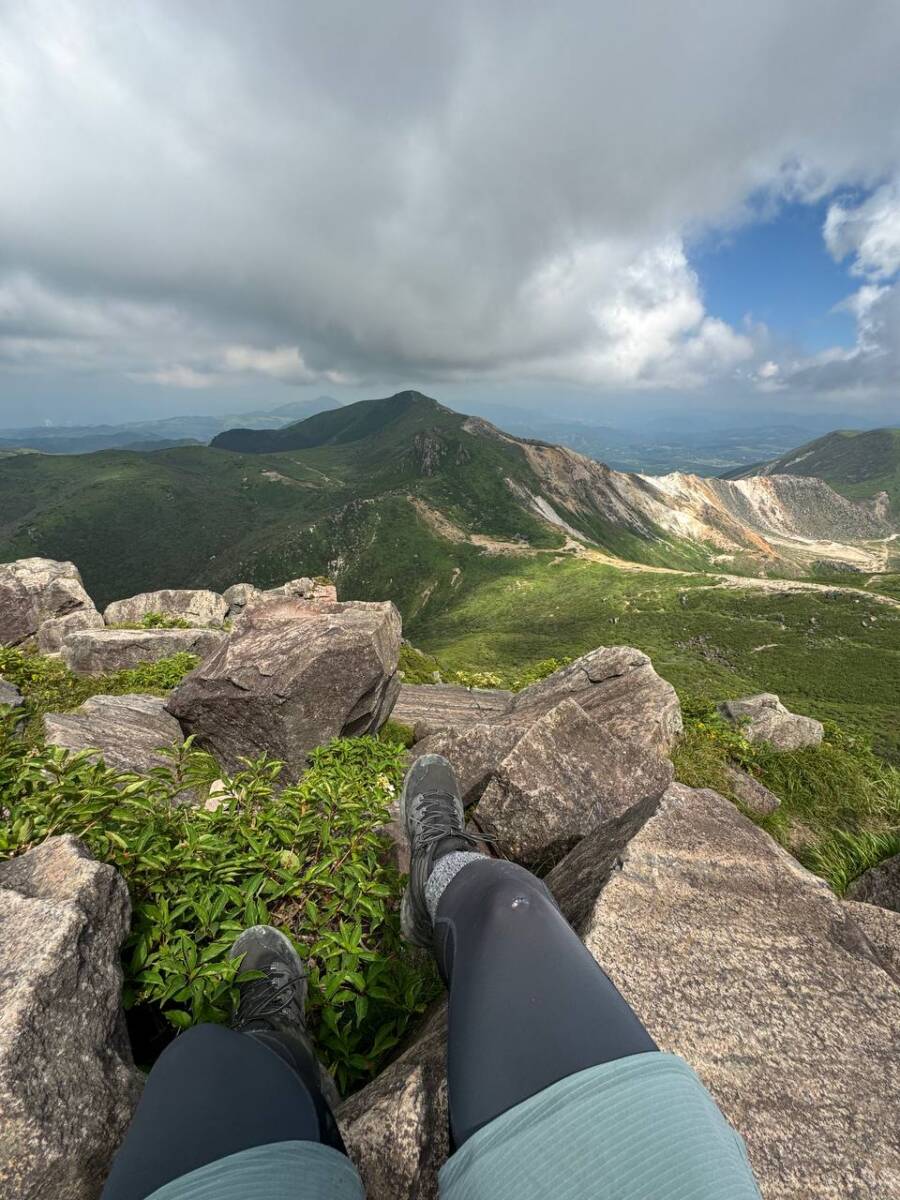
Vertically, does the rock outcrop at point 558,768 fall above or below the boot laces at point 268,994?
below

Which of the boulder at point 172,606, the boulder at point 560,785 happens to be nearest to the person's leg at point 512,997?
the boulder at point 560,785

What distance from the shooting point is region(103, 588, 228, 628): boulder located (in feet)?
126

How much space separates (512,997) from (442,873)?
1900 millimetres

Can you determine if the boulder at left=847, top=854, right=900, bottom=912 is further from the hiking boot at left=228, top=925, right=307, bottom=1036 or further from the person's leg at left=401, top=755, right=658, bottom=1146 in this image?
the hiking boot at left=228, top=925, right=307, bottom=1036

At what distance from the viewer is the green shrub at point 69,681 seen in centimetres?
1300

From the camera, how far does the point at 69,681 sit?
15.0 metres

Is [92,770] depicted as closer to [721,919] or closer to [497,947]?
[497,947]

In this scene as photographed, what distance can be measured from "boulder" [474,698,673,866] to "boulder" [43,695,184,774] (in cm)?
575

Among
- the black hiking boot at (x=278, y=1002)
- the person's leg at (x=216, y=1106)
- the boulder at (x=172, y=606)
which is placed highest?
the person's leg at (x=216, y=1106)

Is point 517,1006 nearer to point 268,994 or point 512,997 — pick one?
point 512,997

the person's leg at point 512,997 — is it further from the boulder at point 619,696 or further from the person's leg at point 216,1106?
the boulder at point 619,696

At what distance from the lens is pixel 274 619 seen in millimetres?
14477

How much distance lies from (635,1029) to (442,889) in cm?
220

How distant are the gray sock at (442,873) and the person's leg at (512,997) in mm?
34
